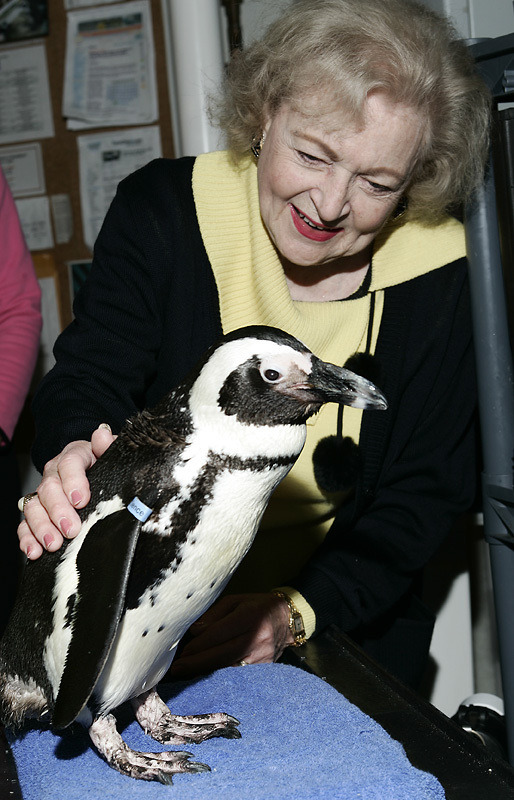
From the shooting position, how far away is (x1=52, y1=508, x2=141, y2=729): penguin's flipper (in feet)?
1.89

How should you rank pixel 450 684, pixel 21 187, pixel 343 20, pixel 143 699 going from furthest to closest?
pixel 21 187, pixel 450 684, pixel 343 20, pixel 143 699

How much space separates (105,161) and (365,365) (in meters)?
1.11

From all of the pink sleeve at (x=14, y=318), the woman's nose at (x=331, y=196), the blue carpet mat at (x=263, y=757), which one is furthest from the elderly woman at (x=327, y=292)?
the pink sleeve at (x=14, y=318)

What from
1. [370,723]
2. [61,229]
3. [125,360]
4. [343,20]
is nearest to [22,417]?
[61,229]

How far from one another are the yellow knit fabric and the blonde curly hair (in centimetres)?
5

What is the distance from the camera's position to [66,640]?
0.61 meters

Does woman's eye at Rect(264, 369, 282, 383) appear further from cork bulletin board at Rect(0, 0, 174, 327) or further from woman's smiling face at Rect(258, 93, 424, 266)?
cork bulletin board at Rect(0, 0, 174, 327)

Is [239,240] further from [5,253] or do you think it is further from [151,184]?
[5,253]

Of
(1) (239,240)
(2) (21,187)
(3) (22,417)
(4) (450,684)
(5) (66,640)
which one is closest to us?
(5) (66,640)

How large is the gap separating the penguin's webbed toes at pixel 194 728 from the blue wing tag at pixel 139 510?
0.22m

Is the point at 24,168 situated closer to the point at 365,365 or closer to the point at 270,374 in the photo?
the point at 365,365

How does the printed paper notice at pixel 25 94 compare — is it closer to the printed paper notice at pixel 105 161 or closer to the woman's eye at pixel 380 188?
the printed paper notice at pixel 105 161

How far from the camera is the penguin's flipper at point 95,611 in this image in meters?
0.58

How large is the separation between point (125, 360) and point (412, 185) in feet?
1.41
